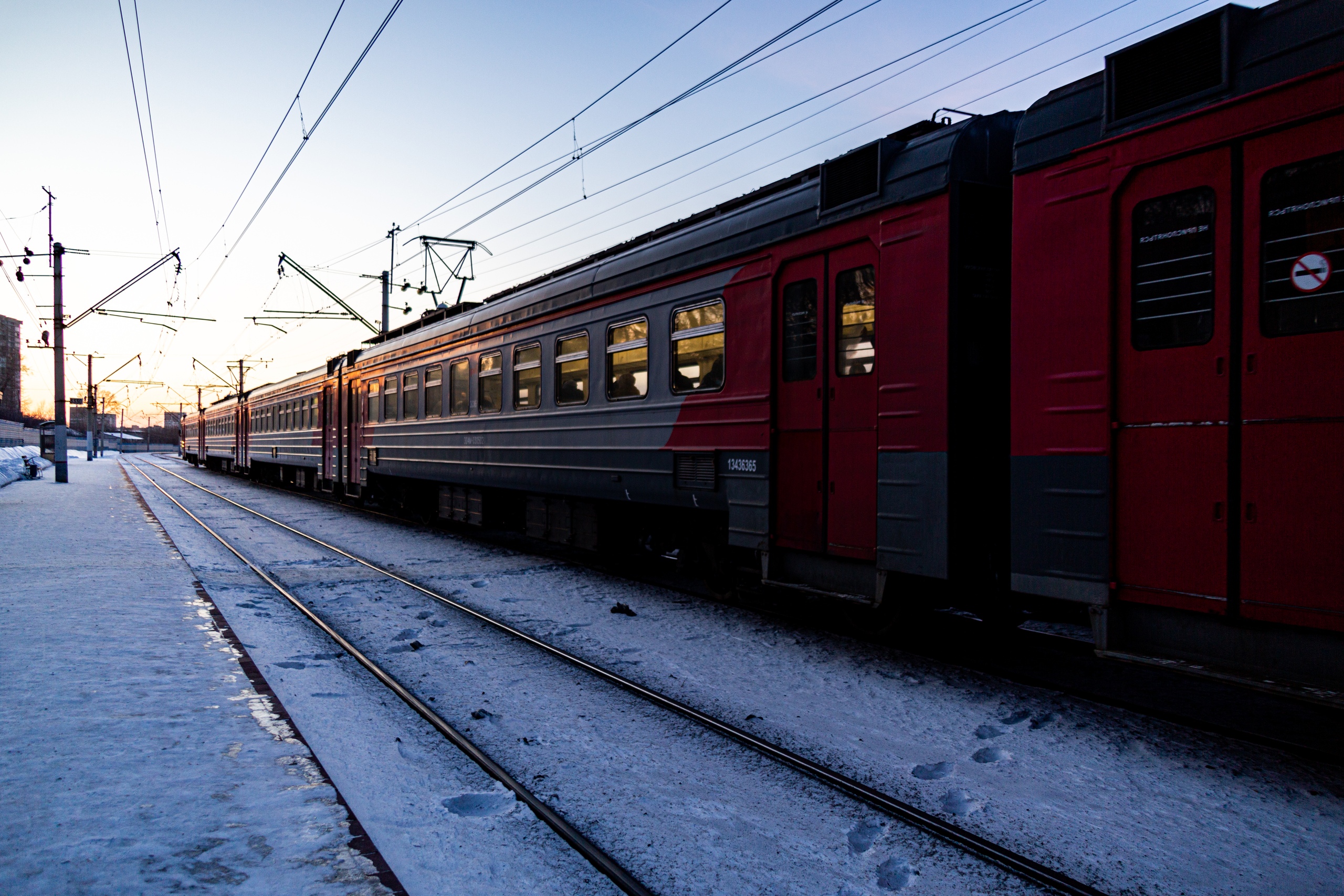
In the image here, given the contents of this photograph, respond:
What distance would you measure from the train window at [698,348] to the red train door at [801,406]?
2.72 feet

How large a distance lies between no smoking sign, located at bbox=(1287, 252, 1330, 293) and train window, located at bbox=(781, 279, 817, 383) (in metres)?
3.06

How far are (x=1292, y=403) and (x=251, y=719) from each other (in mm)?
5276

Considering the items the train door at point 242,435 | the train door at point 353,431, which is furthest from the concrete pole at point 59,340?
the train door at point 353,431

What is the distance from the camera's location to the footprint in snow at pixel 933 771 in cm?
386

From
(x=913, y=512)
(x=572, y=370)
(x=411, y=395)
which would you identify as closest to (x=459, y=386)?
(x=411, y=395)

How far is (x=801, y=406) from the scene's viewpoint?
6324 millimetres

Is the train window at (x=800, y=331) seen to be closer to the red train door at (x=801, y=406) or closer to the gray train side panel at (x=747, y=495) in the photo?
the red train door at (x=801, y=406)

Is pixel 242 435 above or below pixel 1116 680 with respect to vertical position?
above

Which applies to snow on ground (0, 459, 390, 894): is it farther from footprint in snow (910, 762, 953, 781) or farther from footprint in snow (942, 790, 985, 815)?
footprint in snow (910, 762, 953, 781)

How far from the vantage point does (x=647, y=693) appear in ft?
16.4

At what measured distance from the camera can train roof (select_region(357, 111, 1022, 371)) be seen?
5.30 m

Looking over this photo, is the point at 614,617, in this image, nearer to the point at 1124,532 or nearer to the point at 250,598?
the point at 250,598

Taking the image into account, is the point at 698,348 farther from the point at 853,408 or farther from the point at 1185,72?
the point at 1185,72

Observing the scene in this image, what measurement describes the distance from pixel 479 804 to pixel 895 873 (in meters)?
1.74
